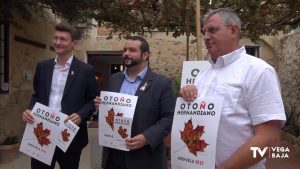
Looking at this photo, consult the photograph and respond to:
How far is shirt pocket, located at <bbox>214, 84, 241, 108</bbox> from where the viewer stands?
84.1 inches

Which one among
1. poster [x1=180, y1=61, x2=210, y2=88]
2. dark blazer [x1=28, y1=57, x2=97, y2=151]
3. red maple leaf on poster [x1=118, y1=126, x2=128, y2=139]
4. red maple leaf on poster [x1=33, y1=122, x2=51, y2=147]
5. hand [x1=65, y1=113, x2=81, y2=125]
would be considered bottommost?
red maple leaf on poster [x1=33, y1=122, x2=51, y2=147]

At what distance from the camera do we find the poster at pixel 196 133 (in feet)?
7.27

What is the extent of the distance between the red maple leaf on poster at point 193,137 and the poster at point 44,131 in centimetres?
131

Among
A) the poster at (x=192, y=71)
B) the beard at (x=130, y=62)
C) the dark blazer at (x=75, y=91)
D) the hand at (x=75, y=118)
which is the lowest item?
the hand at (x=75, y=118)

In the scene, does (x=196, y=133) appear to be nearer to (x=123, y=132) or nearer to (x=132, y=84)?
(x=123, y=132)

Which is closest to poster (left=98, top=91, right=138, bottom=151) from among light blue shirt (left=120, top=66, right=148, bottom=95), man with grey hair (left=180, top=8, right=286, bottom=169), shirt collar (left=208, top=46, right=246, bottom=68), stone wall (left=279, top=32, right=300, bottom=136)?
light blue shirt (left=120, top=66, right=148, bottom=95)

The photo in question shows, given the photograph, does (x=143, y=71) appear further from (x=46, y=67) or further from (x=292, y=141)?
(x=292, y=141)

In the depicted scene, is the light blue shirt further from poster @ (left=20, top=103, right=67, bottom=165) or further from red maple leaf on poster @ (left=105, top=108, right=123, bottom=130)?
poster @ (left=20, top=103, right=67, bottom=165)

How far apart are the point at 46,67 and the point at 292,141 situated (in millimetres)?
7752

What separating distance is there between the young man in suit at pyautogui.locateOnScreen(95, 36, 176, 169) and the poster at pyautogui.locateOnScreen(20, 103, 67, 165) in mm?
377

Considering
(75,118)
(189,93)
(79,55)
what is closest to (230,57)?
(189,93)

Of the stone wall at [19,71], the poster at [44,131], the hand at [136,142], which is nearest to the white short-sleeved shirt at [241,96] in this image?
the hand at [136,142]

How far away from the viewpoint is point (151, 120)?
318cm

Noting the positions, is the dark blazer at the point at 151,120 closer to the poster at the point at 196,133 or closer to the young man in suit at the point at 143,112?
the young man in suit at the point at 143,112
